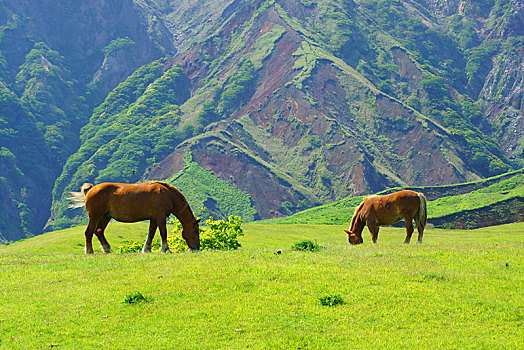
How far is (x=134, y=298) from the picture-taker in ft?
56.7

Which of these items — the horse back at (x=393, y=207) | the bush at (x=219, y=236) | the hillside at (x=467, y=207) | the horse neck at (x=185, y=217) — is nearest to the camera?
the horse neck at (x=185, y=217)

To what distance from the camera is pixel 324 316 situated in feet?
52.4

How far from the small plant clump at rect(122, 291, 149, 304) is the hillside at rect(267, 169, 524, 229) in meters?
106

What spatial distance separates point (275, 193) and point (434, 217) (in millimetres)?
66700

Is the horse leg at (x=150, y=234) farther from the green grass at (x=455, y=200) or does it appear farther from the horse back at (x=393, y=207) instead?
the green grass at (x=455, y=200)

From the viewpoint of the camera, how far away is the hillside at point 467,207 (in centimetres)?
11400

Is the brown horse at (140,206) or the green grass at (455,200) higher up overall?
the brown horse at (140,206)

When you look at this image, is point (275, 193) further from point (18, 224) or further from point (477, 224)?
point (18, 224)

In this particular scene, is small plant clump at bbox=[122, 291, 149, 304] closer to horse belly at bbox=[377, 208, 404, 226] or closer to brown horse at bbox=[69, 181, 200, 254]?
brown horse at bbox=[69, 181, 200, 254]

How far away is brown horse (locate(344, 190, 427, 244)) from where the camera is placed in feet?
98.5

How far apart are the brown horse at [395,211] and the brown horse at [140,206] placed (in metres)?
10.8

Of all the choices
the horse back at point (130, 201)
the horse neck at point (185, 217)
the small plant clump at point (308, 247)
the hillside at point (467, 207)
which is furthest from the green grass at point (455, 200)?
the horse back at point (130, 201)

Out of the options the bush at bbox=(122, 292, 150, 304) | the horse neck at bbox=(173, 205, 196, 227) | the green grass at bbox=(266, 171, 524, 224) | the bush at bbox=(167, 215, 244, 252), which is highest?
the horse neck at bbox=(173, 205, 196, 227)

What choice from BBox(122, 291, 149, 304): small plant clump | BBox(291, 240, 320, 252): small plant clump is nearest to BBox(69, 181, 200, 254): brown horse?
BBox(291, 240, 320, 252): small plant clump
